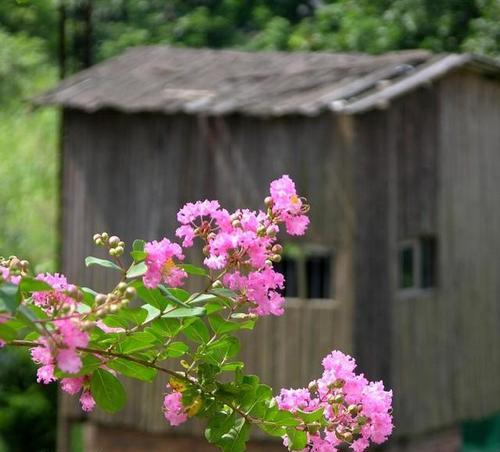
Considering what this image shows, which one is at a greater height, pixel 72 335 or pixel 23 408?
pixel 72 335

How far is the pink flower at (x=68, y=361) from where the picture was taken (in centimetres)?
191

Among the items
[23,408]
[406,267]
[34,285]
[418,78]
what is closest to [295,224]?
[34,285]

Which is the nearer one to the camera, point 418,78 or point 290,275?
point 418,78

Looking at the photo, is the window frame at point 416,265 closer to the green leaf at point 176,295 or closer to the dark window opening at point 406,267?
the dark window opening at point 406,267

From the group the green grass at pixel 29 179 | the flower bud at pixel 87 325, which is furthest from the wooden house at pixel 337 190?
the flower bud at pixel 87 325

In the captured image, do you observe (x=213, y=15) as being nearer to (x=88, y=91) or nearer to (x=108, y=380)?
(x=88, y=91)

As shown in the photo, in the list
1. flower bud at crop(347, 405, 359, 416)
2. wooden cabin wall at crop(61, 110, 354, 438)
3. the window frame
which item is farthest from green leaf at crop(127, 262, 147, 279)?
the window frame

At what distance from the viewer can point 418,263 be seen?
13703 mm

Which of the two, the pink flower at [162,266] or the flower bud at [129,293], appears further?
the pink flower at [162,266]

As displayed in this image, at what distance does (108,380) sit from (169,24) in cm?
1932

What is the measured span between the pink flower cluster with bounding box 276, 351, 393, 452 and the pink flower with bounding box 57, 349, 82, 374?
1.80ft

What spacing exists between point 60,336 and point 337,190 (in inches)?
428

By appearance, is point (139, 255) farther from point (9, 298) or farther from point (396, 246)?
point (396, 246)

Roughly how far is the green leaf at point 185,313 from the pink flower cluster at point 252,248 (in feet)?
0.17
